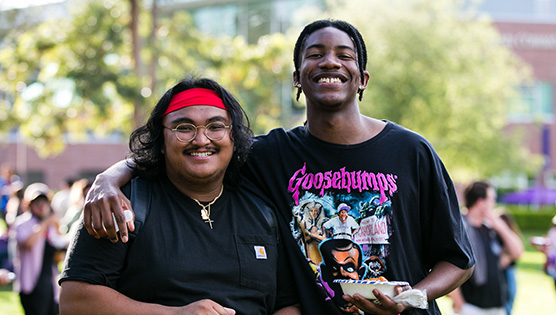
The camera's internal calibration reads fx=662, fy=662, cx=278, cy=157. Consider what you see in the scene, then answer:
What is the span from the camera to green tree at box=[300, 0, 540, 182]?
2216cm

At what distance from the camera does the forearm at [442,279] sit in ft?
10.1

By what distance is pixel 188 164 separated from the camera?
119 inches

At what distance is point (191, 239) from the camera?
9.72ft

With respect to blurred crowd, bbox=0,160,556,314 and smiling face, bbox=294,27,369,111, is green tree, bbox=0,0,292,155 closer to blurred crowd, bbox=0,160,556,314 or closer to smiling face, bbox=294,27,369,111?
blurred crowd, bbox=0,160,556,314

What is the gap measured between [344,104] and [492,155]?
71.4 ft

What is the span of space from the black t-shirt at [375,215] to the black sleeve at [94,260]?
85 cm

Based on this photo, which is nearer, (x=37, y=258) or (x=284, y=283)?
(x=284, y=283)

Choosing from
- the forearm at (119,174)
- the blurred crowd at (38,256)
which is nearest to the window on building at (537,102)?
the blurred crowd at (38,256)

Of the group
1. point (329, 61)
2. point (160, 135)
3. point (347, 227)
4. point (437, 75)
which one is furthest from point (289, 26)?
point (347, 227)

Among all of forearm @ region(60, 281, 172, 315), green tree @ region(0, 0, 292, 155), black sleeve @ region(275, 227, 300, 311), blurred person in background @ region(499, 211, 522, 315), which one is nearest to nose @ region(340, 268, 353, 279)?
black sleeve @ region(275, 227, 300, 311)

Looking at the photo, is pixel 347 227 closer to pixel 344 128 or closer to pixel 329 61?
pixel 344 128

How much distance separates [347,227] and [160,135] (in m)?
1.00

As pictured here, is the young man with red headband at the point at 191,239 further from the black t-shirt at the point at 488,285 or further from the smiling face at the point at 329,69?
the black t-shirt at the point at 488,285

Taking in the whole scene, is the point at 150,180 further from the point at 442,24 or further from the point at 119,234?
the point at 442,24
